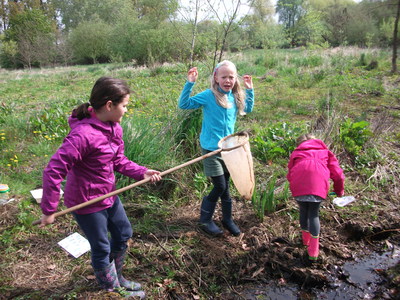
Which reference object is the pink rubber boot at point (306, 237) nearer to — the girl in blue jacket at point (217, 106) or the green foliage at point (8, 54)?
the girl in blue jacket at point (217, 106)

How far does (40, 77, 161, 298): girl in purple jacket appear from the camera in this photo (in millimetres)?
1523

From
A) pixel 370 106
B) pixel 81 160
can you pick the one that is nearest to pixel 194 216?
pixel 81 160

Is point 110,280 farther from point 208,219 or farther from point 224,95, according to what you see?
point 224,95

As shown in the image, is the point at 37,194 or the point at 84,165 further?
the point at 37,194

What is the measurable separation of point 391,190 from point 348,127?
106cm

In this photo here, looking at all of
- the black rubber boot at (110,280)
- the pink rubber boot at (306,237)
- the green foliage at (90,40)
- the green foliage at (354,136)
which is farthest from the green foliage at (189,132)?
the green foliage at (90,40)

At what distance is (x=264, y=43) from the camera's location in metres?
13.7

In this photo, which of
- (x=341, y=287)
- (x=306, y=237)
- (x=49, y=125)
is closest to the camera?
(x=341, y=287)

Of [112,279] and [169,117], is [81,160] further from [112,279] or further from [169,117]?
[169,117]

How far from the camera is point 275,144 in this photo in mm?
4090

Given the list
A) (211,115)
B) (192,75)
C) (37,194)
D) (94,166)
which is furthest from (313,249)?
Answer: (37,194)

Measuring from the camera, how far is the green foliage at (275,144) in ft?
13.0

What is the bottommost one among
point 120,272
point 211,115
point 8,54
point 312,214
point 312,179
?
point 120,272

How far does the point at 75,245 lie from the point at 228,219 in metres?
1.35
